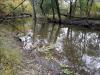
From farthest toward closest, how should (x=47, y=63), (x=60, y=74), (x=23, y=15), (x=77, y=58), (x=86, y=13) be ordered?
(x=23, y=15)
(x=86, y=13)
(x=77, y=58)
(x=47, y=63)
(x=60, y=74)

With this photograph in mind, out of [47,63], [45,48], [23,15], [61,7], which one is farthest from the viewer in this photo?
[23,15]

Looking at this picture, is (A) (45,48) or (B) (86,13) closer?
(A) (45,48)

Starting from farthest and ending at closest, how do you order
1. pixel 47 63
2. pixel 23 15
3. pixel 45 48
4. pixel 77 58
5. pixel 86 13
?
pixel 23 15, pixel 86 13, pixel 45 48, pixel 77 58, pixel 47 63

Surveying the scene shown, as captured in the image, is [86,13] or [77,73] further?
[86,13]

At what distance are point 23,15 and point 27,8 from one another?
2.49m

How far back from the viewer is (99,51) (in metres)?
22.7

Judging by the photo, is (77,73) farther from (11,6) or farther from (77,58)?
(11,6)

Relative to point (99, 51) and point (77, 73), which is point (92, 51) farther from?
point (77, 73)

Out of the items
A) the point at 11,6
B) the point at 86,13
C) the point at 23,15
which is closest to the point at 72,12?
the point at 86,13

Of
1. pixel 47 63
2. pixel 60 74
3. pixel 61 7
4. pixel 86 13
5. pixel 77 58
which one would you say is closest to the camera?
pixel 60 74

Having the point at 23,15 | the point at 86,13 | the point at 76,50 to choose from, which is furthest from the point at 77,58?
the point at 23,15

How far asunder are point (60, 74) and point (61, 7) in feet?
117

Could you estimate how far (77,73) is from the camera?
49.7ft

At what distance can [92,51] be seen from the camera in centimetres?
2231
